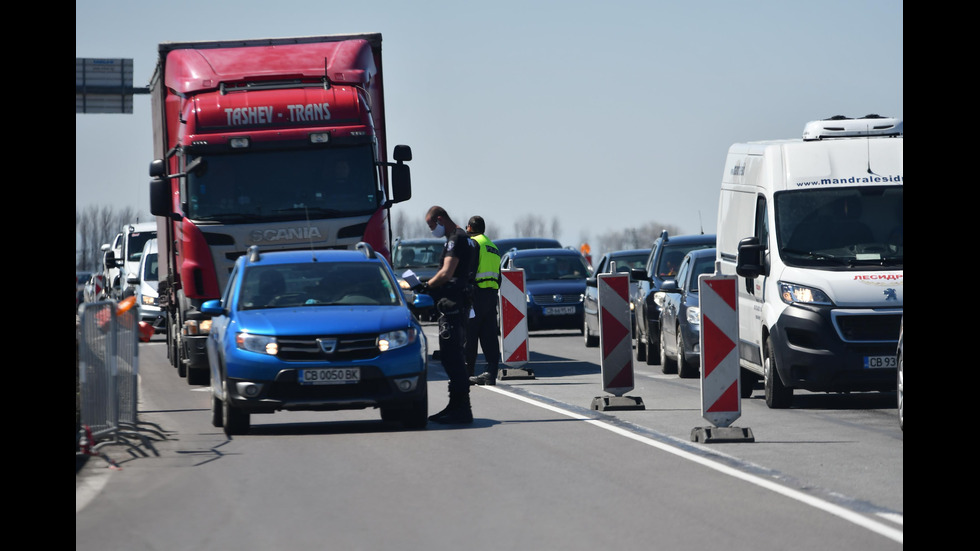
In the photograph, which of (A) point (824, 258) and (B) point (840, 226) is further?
(B) point (840, 226)

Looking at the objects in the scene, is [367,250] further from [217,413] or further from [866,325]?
[866,325]

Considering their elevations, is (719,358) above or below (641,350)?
above

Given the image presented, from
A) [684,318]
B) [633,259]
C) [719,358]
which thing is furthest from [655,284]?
[719,358]

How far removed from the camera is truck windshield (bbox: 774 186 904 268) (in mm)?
15617

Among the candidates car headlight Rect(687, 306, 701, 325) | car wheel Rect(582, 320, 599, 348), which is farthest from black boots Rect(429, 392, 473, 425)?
car wheel Rect(582, 320, 599, 348)

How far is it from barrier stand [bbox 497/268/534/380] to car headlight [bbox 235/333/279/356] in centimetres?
760

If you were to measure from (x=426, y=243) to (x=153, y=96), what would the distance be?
19.4 metres

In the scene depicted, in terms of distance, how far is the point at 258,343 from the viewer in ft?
44.3

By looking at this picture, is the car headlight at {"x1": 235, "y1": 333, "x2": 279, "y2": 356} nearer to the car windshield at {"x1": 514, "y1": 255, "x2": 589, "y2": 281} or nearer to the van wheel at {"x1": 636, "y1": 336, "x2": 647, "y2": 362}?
the van wheel at {"x1": 636, "y1": 336, "x2": 647, "y2": 362}

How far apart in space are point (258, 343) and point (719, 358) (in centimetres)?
386

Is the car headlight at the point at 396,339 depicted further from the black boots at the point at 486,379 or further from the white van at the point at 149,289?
the white van at the point at 149,289

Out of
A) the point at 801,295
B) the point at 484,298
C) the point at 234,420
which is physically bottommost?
the point at 234,420
